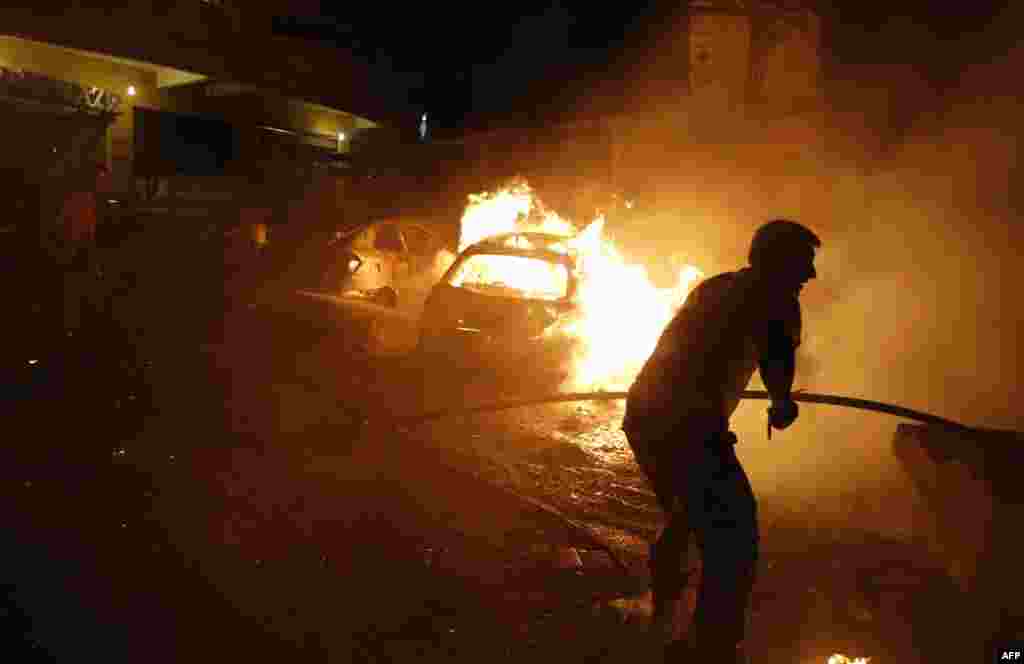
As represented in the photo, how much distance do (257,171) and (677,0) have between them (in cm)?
1117

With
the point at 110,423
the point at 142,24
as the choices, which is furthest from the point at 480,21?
the point at 110,423

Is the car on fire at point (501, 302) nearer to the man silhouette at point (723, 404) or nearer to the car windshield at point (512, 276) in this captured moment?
the car windshield at point (512, 276)

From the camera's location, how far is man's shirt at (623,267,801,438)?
10.1 feet

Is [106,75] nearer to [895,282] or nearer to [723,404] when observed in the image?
[895,282]

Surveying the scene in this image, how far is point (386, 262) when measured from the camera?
10.7m

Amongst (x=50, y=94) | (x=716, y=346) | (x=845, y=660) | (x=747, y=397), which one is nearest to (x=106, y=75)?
(x=50, y=94)

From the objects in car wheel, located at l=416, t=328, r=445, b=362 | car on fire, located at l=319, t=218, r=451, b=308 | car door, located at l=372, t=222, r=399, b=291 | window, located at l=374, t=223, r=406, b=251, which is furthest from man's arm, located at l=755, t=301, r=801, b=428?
window, located at l=374, t=223, r=406, b=251

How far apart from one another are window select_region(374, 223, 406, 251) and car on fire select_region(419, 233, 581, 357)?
2.89 metres

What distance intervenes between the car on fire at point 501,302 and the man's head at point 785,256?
452cm

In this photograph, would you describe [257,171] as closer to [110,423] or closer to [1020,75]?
[110,423]

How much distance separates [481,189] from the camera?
2039 cm

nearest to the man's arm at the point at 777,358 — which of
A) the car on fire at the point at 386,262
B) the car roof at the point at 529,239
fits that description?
the car roof at the point at 529,239

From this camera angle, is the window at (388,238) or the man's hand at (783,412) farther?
the window at (388,238)

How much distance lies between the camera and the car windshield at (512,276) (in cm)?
786
